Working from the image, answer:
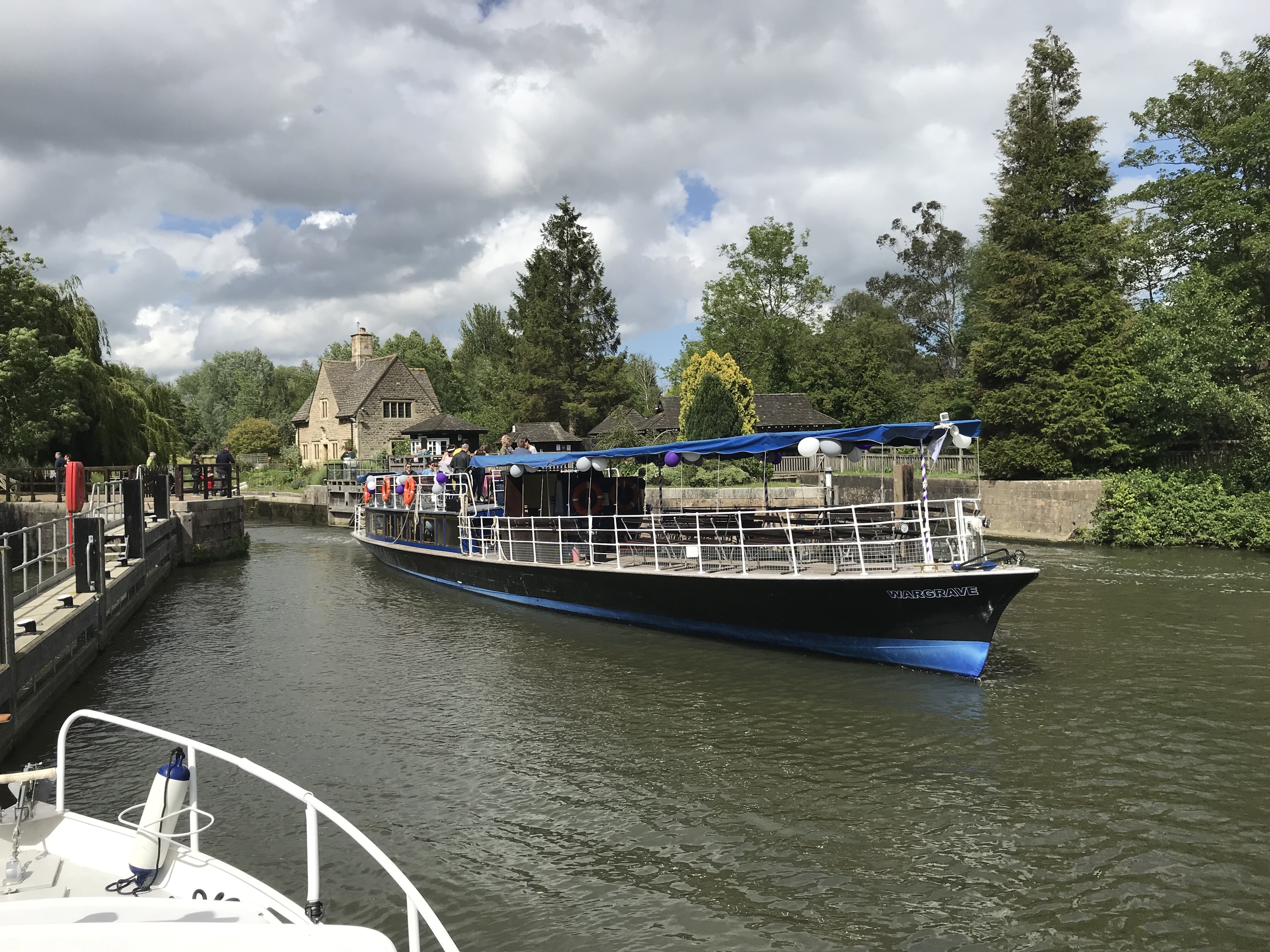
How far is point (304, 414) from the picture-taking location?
225 ft

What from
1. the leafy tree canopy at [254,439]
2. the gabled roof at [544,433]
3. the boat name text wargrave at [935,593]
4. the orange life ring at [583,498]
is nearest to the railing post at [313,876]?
the boat name text wargrave at [935,593]

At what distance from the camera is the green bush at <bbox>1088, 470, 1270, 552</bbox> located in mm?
27016

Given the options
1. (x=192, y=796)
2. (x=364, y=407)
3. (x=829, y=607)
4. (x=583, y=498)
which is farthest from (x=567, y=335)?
(x=192, y=796)

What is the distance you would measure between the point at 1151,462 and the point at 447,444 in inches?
1213

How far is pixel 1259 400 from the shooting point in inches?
1077

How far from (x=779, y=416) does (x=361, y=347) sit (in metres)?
36.8

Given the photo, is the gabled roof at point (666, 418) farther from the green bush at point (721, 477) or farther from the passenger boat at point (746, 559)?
the passenger boat at point (746, 559)

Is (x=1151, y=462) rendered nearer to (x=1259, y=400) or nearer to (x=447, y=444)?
(x=1259, y=400)

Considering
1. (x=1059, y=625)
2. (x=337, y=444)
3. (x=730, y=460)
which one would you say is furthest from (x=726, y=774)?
(x=337, y=444)

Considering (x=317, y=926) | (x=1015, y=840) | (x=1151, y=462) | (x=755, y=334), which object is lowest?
(x=1015, y=840)

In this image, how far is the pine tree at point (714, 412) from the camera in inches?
1786

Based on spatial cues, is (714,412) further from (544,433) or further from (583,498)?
(583,498)

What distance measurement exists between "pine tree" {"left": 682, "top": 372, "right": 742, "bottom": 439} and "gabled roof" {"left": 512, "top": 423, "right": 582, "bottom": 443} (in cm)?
1031

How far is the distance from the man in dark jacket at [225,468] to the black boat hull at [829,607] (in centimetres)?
1871
